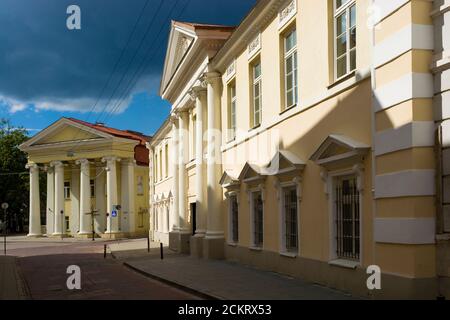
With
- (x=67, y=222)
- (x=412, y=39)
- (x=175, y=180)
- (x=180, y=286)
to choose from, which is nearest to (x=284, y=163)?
(x=180, y=286)

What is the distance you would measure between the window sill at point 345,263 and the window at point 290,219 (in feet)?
8.46

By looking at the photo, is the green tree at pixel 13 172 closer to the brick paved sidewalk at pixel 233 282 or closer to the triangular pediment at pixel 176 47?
the triangular pediment at pixel 176 47

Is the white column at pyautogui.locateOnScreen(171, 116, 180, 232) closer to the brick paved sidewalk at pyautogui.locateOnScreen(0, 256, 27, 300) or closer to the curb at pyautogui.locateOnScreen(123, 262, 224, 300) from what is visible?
the curb at pyautogui.locateOnScreen(123, 262, 224, 300)

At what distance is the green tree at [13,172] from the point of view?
7256 centimetres

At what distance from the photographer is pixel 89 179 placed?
55.7 meters

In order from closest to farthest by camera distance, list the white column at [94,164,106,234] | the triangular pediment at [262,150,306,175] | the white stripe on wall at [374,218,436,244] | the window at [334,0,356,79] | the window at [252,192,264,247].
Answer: the white stripe on wall at [374,218,436,244] < the window at [334,0,356,79] < the triangular pediment at [262,150,306,175] < the window at [252,192,264,247] < the white column at [94,164,106,234]

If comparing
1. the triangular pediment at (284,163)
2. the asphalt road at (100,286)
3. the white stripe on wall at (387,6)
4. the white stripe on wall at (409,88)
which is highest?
the white stripe on wall at (387,6)

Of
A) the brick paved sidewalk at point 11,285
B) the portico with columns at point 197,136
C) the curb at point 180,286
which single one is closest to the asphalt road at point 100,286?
the curb at point 180,286

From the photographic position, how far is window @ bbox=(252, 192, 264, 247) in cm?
1678

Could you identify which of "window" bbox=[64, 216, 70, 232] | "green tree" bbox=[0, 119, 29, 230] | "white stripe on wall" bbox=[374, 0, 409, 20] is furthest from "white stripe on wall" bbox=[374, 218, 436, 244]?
"green tree" bbox=[0, 119, 29, 230]

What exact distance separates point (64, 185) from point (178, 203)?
33915 mm

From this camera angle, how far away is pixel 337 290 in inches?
441

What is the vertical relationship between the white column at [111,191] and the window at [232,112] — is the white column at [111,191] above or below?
below

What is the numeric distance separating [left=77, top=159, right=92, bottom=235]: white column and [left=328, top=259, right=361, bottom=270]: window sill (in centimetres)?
4531
